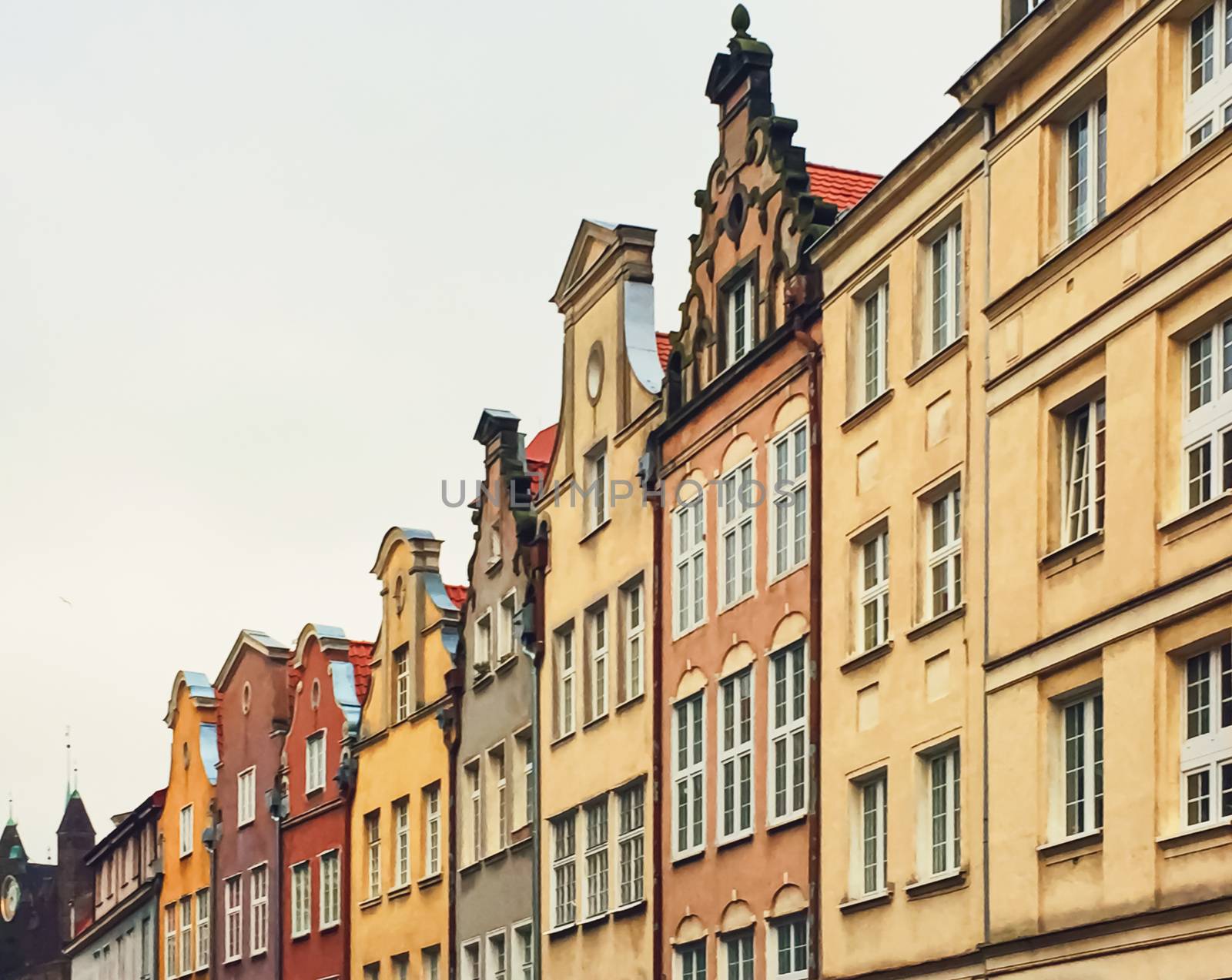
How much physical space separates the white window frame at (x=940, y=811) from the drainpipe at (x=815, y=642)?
110 inches

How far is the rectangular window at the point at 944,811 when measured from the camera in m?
29.0

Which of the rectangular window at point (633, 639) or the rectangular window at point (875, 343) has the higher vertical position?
the rectangular window at point (875, 343)

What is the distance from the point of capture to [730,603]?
35.7 m

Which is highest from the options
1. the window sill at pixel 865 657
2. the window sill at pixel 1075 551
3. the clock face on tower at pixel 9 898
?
the window sill at pixel 1075 551

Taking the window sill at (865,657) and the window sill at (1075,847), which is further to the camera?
the window sill at (865,657)

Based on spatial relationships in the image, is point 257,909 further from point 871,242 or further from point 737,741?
point 871,242

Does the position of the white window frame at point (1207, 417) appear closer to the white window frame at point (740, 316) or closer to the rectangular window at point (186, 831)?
the white window frame at point (740, 316)

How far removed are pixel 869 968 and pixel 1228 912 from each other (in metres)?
8.15

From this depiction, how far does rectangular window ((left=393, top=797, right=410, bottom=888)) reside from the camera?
1953 inches

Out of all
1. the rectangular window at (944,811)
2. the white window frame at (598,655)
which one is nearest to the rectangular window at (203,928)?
the white window frame at (598,655)

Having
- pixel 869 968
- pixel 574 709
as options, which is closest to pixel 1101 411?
pixel 869 968

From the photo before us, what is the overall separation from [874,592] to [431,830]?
18.8m

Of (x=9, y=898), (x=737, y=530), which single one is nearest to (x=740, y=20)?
(x=737, y=530)

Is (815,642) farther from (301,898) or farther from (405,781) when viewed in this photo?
(301,898)
